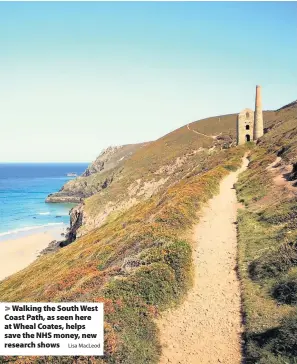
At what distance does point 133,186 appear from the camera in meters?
74.5

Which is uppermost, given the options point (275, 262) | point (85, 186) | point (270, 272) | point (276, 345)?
point (85, 186)

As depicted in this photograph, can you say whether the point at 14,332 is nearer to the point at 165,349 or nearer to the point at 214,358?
the point at 165,349

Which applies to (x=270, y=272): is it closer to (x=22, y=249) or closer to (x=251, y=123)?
(x=22, y=249)

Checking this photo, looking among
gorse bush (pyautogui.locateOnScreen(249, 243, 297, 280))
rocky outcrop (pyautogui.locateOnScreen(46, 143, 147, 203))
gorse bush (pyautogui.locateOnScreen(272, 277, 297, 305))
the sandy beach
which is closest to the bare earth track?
gorse bush (pyautogui.locateOnScreen(249, 243, 297, 280))

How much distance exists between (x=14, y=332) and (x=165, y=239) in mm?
8532

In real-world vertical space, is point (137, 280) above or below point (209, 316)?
above

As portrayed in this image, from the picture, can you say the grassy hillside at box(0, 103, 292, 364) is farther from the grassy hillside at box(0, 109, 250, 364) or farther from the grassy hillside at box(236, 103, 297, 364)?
the grassy hillside at box(236, 103, 297, 364)

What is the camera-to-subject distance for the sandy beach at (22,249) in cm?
5117

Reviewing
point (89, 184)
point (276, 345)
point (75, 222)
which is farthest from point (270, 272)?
point (89, 184)

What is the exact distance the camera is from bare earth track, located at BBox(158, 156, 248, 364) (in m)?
10.5

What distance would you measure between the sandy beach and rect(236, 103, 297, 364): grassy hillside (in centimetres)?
3613

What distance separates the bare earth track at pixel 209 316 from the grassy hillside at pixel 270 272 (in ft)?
1.56

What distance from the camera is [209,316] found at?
12.3 meters
